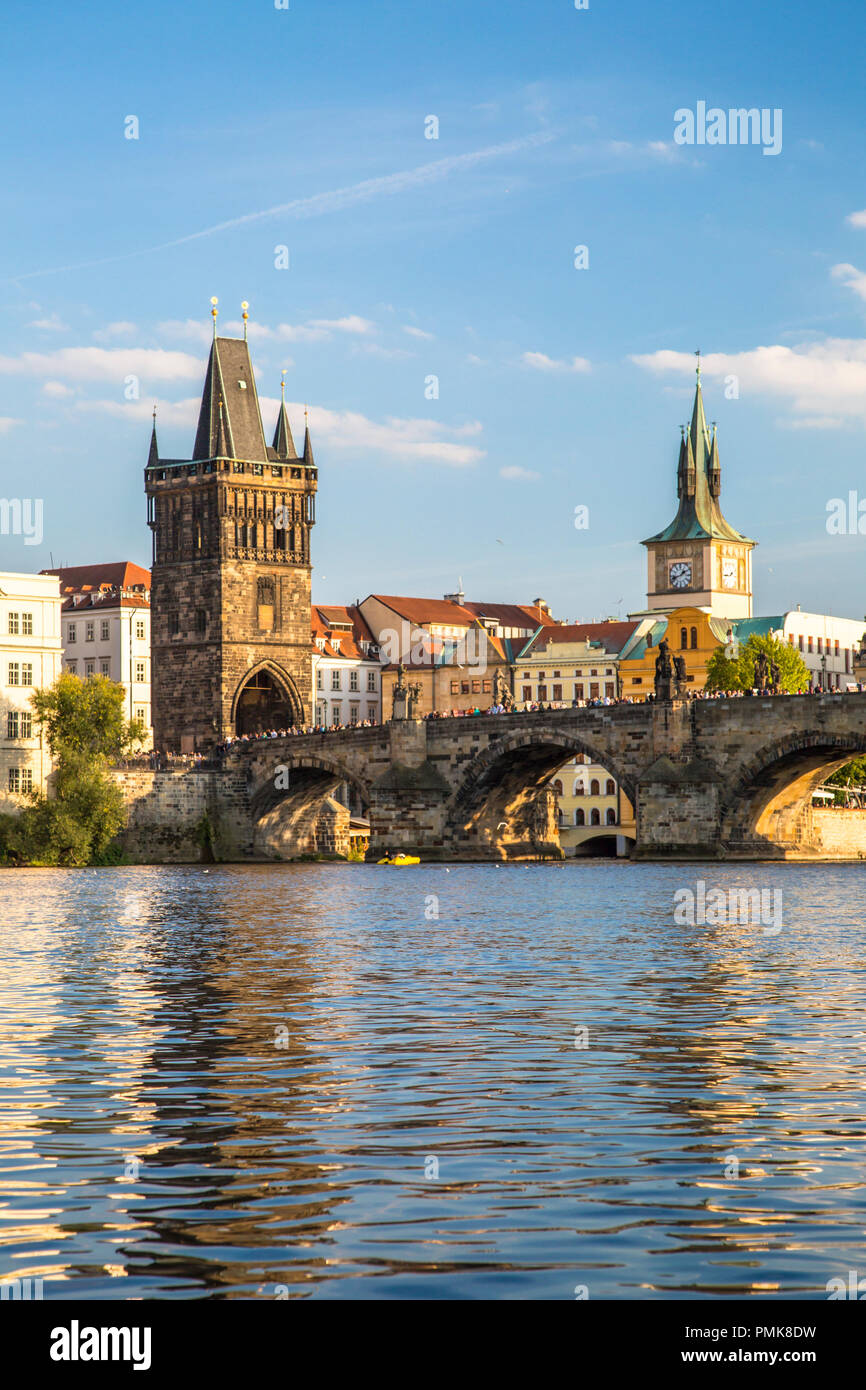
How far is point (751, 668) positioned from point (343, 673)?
3931cm

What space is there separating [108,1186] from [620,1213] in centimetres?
323

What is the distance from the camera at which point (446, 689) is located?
143500 mm

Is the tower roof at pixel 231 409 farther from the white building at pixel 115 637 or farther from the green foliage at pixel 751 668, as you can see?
the green foliage at pixel 751 668

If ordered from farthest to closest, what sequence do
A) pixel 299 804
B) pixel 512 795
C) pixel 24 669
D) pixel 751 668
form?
pixel 299 804, pixel 751 668, pixel 512 795, pixel 24 669

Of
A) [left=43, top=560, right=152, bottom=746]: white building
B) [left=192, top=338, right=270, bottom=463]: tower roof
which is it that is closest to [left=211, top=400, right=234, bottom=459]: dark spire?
[left=192, top=338, right=270, bottom=463]: tower roof

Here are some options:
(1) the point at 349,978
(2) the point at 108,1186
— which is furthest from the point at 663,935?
(2) the point at 108,1186

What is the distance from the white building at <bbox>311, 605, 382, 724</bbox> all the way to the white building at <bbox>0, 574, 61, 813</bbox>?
44868mm

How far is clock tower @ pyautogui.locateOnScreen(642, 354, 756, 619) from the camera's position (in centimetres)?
15288

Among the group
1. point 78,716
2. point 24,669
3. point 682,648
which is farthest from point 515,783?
point 682,648

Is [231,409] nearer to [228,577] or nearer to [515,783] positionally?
[228,577]

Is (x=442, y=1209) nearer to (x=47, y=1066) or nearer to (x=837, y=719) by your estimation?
(x=47, y=1066)

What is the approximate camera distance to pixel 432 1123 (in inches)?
594
